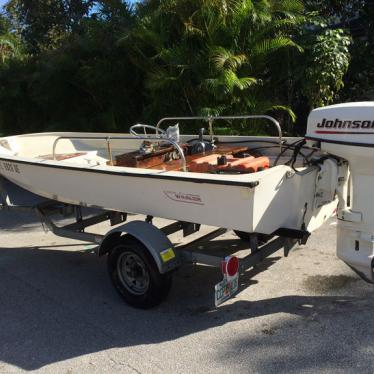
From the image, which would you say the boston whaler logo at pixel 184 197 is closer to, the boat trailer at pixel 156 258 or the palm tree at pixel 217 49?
the boat trailer at pixel 156 258

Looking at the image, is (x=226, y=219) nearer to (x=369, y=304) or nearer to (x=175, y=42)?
(x=369, y=304)

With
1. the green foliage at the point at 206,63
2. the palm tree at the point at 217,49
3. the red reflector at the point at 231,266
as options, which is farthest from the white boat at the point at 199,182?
the green foliage at the point at 206,63

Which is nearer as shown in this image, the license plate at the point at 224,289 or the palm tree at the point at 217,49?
the license plate at the point at 224,289

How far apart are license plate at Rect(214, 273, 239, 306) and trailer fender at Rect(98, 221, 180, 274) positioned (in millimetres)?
510

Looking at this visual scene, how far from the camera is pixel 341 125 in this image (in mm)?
3539

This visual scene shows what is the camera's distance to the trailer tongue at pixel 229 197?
3.46 m

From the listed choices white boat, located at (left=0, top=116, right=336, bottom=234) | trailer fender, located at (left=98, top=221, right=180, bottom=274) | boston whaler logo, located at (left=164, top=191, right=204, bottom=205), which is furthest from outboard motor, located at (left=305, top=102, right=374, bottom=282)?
trailer fender, located at (left=98, top=221, right=180, bottom=274)

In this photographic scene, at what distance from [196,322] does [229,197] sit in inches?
41.1

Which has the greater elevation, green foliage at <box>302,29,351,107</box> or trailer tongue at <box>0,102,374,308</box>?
green foliage at <box>302,29,351,107</box>

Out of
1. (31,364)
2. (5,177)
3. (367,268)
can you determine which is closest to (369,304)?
(367,268)

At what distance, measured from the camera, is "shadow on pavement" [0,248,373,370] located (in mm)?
3533

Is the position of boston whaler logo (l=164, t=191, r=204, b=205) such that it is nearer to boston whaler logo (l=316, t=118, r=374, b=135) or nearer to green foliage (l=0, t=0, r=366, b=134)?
boston whaler logo (l=316, t=118, r=374, b=135)

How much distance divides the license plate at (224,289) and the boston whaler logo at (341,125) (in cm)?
124

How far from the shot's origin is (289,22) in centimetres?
821
